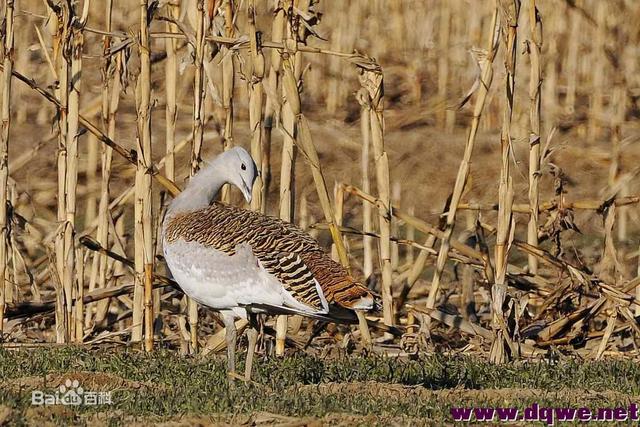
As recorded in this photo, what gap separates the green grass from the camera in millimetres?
5996

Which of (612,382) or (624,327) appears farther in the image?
(624,327)

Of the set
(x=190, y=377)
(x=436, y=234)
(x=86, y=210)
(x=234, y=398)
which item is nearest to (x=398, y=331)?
(x=436, y=234)

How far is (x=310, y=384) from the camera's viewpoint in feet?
23.1

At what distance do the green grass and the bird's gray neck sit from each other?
0.92 metres

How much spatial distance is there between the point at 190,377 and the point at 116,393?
2.40 ft

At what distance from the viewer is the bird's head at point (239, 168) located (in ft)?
25.5

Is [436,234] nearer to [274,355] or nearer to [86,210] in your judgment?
[274,355]

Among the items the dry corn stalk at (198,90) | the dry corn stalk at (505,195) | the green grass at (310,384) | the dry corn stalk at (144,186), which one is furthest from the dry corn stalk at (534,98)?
the dry corn stalk at (144,186)

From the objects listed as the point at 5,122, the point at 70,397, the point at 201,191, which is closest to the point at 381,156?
the point at 201,191

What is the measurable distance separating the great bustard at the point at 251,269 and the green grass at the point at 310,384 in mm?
392

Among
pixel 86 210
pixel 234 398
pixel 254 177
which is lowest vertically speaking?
pixel 86 210

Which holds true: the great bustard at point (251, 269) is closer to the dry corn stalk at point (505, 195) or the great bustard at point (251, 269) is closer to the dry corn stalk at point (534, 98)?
the dry corn stalk at point (505, 195)

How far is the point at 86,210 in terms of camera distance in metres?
13.7

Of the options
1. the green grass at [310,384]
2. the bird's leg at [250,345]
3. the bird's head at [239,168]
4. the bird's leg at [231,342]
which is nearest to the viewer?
the green grass at [310,384]
